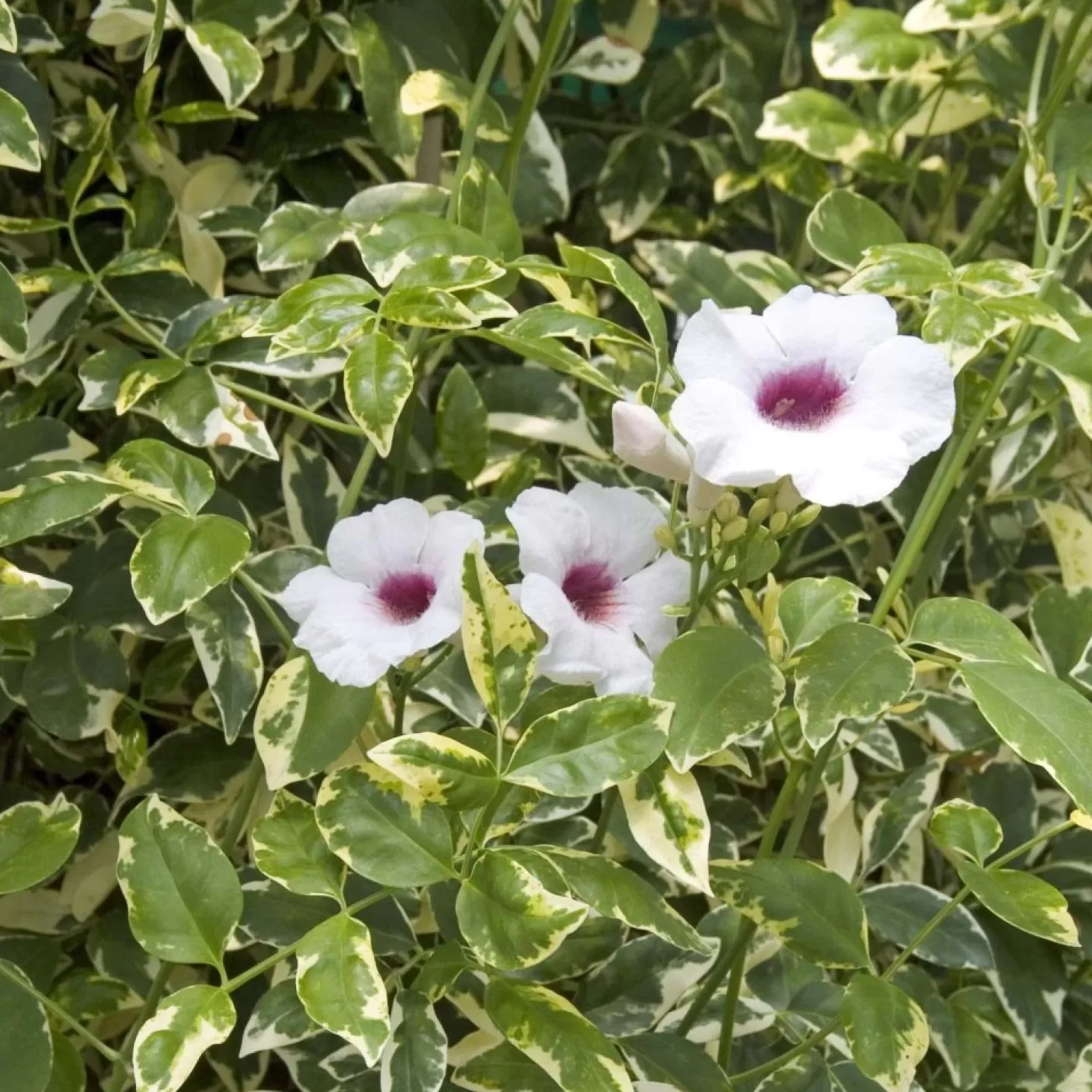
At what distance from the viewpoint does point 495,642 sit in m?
0.47

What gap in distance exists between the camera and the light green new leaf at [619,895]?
1.61 feet

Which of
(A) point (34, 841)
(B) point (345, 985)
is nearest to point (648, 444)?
(B) point (345, 985)

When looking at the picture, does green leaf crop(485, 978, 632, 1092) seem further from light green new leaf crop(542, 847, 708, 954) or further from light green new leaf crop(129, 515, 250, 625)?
light green new leaf crop(129, 515, 250, 625)

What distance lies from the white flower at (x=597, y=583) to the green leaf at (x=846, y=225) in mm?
249

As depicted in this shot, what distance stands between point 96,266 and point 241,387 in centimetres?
23

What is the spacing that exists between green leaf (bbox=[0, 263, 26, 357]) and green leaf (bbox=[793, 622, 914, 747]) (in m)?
0.43

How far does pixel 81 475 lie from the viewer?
1.82 ft

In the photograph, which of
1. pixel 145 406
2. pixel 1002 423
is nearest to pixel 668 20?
pixel 1002 423

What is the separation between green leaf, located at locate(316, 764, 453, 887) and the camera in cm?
47

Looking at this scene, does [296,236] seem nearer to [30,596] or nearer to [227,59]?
[227,59]

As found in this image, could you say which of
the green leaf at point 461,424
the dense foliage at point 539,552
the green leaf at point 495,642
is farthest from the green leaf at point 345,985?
the green leaf at point 461,424

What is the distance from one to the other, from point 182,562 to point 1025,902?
16.3 inches

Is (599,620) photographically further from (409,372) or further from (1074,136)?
(1074,136)

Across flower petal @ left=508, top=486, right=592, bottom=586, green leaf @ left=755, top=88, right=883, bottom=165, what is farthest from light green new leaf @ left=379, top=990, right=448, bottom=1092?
green leaf @ left=755, top=88, right=883, bottom=165
